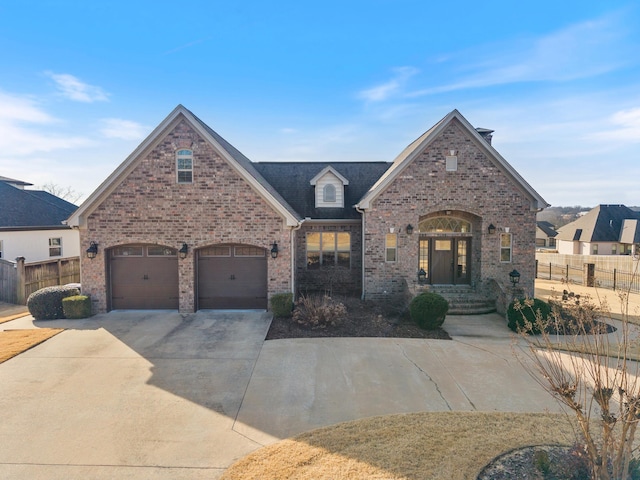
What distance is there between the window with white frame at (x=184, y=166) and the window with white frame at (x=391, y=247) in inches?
327

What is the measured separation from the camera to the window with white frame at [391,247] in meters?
15.0

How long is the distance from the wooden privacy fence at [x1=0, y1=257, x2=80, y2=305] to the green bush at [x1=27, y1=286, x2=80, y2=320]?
434cm

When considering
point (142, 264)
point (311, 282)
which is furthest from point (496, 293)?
point (142, 264)

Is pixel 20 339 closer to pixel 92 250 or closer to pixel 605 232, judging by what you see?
pixel 92 250

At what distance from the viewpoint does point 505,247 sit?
49.5 feet

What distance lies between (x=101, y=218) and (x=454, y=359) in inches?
517

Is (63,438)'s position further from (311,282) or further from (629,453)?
(311,282)

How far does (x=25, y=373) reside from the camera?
814 cm

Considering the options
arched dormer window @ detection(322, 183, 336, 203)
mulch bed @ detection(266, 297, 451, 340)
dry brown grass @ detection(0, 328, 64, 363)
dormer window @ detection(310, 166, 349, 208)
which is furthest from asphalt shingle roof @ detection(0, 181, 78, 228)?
mulch bed @ detection(266, 297, 451, 340)

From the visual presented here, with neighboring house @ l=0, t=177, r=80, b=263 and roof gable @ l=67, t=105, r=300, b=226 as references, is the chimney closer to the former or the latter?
roof gable @ l=67, t=105, r=300, b=226

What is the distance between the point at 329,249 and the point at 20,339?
11670 mm

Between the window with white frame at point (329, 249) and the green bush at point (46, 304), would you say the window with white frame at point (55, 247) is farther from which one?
the window with white frame at point (329, 249)

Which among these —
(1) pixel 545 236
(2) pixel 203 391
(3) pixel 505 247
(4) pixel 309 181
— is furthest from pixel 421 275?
(1) pixel 545 236

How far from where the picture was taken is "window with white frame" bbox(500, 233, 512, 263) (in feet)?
49.4
